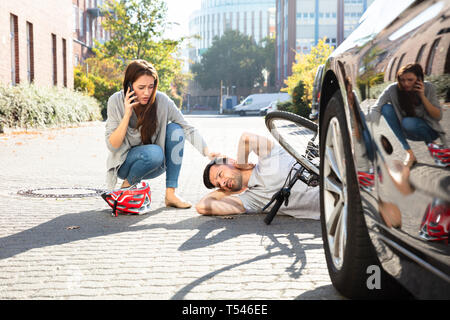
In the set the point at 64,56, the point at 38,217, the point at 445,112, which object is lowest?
the point at 38,217

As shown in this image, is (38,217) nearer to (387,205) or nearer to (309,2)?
(387,205)

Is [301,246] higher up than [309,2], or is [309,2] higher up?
[309,2]

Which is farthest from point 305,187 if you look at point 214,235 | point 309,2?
point 309,2

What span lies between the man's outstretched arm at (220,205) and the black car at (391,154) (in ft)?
8.24

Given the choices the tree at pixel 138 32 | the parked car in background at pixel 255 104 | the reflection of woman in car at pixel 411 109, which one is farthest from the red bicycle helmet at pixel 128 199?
the parked car in background at pixel 255 104

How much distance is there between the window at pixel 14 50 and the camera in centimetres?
2550

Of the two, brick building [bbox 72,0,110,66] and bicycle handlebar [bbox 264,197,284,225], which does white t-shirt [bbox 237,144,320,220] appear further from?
brick building [bbox 72,0,110,66]

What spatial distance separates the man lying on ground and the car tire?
7.19 ft

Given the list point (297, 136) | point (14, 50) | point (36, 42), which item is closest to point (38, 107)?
point (14, 50)

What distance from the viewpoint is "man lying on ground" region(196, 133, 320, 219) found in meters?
5.35

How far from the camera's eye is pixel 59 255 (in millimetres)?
3951

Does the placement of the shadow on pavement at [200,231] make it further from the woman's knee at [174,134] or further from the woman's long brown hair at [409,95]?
the woman's long brown hair at [409,95]

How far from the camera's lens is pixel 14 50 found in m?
25.8

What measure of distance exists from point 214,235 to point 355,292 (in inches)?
79.4
